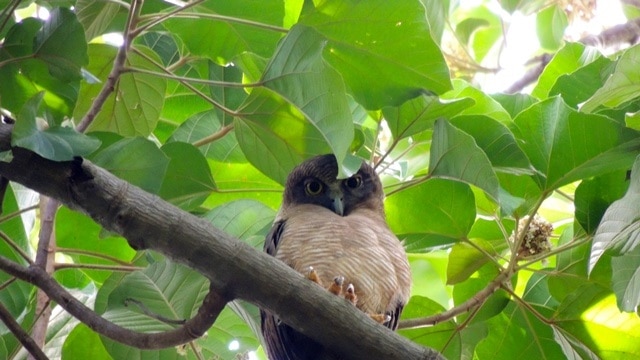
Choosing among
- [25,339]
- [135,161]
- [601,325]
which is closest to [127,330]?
[25,339]

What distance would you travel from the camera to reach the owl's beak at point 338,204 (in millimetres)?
3557

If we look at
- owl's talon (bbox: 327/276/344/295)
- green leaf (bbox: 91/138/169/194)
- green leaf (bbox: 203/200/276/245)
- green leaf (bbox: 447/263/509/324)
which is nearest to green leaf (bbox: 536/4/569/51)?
green leaf (bbox: 447/263/509/324)

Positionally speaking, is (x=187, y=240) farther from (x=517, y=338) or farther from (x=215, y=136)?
(x=517, y=338)

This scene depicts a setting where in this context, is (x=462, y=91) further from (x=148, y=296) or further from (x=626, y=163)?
(x=148, y=296)

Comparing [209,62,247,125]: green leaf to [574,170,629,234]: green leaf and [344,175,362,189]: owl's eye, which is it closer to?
[344,175,362,189]: owl's eye

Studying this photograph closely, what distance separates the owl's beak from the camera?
3557 mm

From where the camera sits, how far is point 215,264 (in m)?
2.09

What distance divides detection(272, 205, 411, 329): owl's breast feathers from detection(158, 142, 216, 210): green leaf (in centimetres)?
36

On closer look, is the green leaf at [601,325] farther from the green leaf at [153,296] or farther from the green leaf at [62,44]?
the green leaf at [62,44]

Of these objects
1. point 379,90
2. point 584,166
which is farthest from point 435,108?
point 584,166

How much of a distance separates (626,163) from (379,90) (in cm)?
87

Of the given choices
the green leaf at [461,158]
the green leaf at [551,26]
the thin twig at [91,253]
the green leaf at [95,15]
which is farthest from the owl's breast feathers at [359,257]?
the green leaf at [551,26]

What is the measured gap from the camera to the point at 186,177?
2.92 metres

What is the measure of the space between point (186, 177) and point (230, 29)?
544 mm
